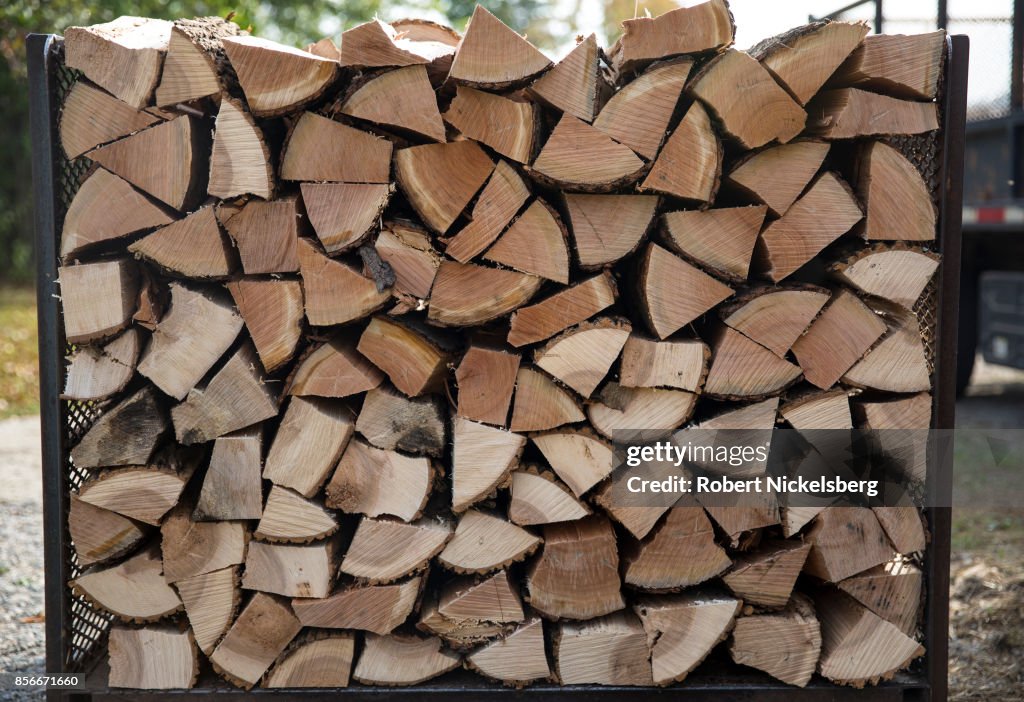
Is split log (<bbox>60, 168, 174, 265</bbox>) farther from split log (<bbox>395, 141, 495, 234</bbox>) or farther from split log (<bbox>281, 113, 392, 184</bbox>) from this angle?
split log (<bbox>395, 141, 495, 234</bbox>)

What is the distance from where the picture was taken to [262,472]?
2.18 metres

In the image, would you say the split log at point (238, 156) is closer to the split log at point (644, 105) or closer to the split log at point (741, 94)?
the split log at point (644, 105)

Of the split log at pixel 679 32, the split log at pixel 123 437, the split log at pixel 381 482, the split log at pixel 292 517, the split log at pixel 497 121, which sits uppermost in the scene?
the split log at pixel 679 32

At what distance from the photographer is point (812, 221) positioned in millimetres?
2170

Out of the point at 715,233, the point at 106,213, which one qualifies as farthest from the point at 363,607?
the point at 715,233

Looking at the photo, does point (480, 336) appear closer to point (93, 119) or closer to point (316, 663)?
point (316, 663)

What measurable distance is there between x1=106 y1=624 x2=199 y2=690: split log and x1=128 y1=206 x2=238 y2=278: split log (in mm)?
997

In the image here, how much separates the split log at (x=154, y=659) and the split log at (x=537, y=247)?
4.44ft

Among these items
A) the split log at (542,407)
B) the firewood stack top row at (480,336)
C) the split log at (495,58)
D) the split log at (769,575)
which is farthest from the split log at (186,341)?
the split log at (769,575)

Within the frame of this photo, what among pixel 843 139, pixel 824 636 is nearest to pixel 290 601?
pixel 824 636

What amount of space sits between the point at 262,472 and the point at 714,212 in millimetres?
1364

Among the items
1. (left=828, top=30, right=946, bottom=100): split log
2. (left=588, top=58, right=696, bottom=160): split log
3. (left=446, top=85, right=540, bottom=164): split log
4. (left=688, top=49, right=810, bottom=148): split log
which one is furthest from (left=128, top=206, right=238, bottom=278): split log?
(left=828, top=30, right=946, bottom=100): split log

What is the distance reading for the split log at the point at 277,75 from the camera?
204 centimetres

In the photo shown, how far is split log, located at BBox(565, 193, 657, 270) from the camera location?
2119 millimetres
